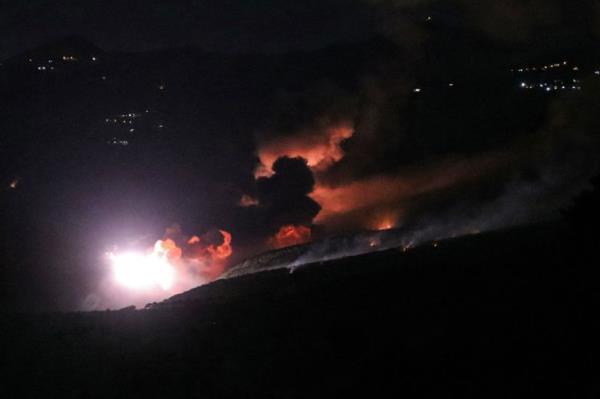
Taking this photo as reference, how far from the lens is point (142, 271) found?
45062 mm

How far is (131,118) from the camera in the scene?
3944 inches

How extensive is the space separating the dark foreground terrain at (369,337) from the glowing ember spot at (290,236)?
23864 mm

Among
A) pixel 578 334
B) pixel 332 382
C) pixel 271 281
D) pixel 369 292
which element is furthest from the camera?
pixel 271 281

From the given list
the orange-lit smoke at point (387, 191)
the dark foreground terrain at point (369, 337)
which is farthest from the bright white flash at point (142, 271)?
the dark foreground terrain at point (369, 337)

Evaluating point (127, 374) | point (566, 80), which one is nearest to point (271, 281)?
point (127, 374)

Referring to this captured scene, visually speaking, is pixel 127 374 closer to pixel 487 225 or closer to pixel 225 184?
pixel 487 225

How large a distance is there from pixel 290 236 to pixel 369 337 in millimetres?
31856

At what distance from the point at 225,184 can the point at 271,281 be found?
120 ft

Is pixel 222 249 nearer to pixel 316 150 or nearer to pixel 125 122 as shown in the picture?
pixel 316 150

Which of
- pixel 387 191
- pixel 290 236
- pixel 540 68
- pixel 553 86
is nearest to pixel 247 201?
pixel 290 236

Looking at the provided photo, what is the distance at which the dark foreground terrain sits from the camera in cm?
1146

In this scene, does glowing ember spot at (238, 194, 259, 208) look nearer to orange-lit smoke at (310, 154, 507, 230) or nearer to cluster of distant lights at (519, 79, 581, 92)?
orange-lit smoke at (310, 154, 507, 230)

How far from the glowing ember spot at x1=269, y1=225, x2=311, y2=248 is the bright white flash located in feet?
28.1

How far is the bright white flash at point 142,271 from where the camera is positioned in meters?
43.6
